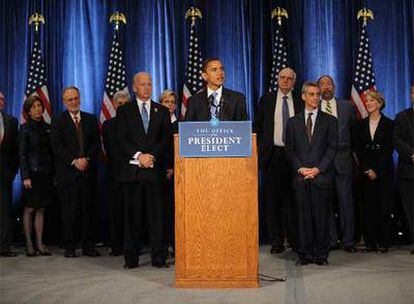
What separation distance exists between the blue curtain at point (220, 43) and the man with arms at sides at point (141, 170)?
2318mm

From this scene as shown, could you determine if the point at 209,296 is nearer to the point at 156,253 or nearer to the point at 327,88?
the point at 156,253

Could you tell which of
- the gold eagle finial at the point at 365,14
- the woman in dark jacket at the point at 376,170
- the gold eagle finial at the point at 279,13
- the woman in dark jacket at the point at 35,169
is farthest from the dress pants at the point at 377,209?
the woman in dark jacket at the point at 35,169

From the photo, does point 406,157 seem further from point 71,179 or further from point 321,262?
point 71,179

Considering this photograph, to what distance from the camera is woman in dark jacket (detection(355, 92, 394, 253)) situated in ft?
20.8

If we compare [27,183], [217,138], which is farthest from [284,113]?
[27,183]

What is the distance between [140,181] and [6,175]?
6.16ft

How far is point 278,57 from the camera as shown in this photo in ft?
24.1

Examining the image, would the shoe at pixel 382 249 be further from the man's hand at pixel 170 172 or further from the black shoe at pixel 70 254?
the black shoe at pixel 70 254

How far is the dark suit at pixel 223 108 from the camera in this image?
495 centimetres

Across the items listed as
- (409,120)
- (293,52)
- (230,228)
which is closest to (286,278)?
(230,228)

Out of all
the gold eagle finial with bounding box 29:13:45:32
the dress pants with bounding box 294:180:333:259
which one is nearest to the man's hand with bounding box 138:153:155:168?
the dress pants with bounding box 294:180:333:259

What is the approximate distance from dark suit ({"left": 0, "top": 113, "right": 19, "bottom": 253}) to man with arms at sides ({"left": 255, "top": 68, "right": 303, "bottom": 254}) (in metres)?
2.57

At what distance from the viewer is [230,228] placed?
→ 14.2 ft

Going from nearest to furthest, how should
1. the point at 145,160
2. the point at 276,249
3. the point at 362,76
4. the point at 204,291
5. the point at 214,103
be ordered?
the point at 204,291
the point at 214,103
the point at 145,160
the point at 276,249
the point at 362,76
